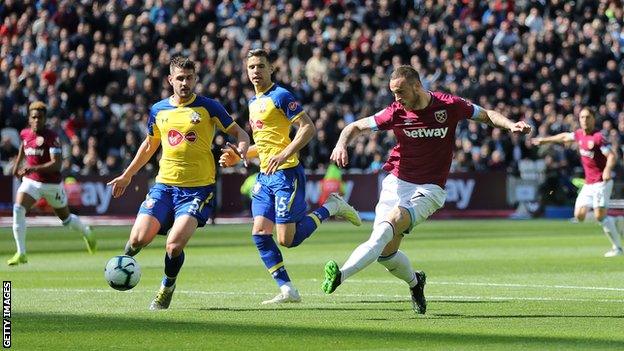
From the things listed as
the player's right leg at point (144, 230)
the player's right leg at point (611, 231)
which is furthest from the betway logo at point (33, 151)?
the player's right leg at point (611, 231)

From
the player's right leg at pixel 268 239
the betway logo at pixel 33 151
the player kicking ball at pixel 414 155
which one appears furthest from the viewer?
the betway logo at pixel 33 151

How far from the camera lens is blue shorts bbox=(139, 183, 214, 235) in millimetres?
13648

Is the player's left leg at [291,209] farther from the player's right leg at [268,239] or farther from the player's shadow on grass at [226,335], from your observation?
the player's shadow on grass at [226,335]

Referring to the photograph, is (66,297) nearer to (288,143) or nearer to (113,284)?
(113,284)

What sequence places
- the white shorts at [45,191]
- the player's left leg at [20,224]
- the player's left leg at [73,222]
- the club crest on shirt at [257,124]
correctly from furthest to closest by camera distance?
1. the player's left leg at [73,222]
2. the white shorts at [45,191]
3. the player's left leg at [20,224]
4. the club crest on shirt at [257,124]

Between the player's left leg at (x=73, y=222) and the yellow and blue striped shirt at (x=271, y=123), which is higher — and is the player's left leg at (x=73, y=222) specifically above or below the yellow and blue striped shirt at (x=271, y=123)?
below

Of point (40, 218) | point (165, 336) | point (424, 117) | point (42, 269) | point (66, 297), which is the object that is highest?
point (424, 117)

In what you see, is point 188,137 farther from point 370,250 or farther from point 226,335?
point 226,335

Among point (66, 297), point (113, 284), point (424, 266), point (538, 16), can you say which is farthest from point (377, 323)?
point (538, 16)

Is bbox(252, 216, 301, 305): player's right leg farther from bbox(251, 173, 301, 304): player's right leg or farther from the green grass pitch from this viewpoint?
the green grass pitch

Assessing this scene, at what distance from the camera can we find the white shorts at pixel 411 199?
12.9 meters

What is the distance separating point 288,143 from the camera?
14484 millimetres

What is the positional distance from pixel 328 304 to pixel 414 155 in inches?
69.5

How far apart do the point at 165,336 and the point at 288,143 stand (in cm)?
384
